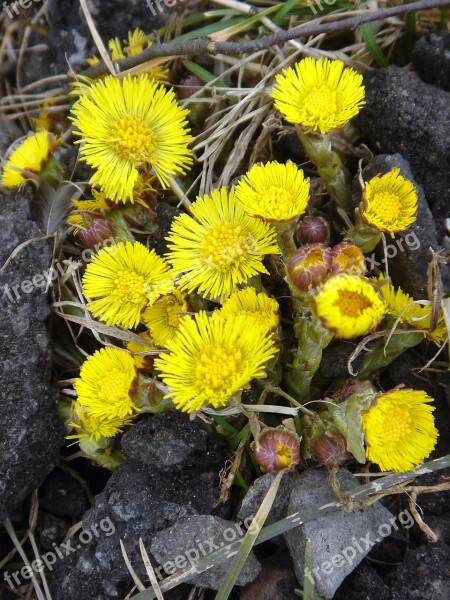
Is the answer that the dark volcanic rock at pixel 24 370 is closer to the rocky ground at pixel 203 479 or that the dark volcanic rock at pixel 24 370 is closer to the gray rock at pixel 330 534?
the rocky ground at pixel 203 479

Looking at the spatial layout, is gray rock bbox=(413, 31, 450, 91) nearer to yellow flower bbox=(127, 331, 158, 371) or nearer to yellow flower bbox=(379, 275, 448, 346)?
yellow flower bbox=(379, 275, 448, 346)

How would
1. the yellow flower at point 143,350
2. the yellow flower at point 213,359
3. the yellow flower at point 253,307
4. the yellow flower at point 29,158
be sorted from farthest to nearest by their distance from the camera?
the yellow flower at point 29,158 → the yellow flower at point 143,350 → the yellow flower at point 253,307 → the yellow flower at point 213,359

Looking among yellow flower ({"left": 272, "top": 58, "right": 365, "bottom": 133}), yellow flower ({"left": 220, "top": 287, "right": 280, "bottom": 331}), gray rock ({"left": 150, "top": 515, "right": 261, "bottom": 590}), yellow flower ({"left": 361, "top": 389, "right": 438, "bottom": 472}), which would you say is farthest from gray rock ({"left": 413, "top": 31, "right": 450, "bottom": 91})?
gray rock ({"left": 150, "top": 515, "right": 261, "bottom": 590})

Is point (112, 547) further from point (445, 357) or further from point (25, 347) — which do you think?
point (445, 357)

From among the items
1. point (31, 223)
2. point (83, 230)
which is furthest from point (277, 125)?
point (31, 223)

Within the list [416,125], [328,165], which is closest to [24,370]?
[328,165]

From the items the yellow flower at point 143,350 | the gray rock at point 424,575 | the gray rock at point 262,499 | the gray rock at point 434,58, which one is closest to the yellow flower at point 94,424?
the yellow flower at point 143,350
